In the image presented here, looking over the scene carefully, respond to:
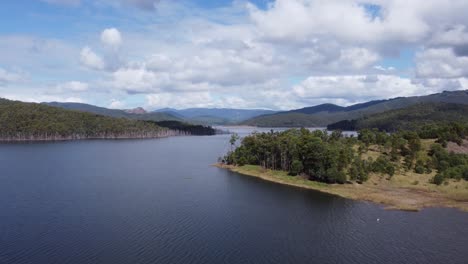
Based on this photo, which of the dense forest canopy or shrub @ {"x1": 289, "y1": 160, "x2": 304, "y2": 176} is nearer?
the dense forest canopy

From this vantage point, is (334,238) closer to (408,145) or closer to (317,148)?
(317,148)

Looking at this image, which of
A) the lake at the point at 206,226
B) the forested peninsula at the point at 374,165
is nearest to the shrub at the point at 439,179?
the forested peninsula at the point at 374,165

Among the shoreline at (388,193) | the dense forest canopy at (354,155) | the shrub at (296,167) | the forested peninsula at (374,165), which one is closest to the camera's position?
the shoreline at (388,193)

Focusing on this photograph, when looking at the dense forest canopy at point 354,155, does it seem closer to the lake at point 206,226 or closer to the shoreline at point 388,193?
the shoreline at point 388,193

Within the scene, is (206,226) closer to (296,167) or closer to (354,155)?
(296,167)

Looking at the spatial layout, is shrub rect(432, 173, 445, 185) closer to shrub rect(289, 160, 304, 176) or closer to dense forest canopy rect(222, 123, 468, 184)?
dense forest canopy rect(222, 123, 468, 184)

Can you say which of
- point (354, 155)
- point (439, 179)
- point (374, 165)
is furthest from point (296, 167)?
point (439, 179)

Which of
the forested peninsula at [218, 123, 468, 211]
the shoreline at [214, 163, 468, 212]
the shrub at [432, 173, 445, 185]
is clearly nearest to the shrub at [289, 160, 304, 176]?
the forested peninsula at [218, 123, 468, 211]

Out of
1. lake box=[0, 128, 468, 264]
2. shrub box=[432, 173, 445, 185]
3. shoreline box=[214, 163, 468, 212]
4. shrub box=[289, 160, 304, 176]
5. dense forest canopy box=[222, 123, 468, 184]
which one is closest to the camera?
lake box=[0, 128, 468, 264]
